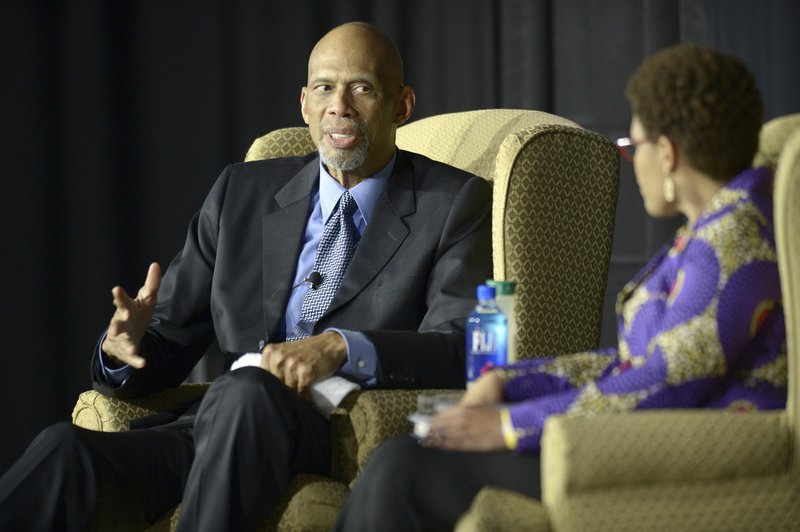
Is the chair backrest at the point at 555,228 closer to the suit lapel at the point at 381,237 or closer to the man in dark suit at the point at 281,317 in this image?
the man in dark suit at the point at 281,317

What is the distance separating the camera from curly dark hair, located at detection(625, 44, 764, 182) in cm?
177

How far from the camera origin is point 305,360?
7.15 feet

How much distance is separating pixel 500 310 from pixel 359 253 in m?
0.41

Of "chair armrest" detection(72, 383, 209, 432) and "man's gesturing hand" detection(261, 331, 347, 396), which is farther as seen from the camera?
"chair armrest" detection(72, 383, 209, 432)

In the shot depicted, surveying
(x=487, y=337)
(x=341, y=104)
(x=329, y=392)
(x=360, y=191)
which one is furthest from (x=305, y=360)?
(x=341, y=104)

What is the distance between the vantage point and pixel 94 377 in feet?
8.05

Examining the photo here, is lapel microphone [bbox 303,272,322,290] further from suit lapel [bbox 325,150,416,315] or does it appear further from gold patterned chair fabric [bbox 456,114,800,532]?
gold patterned chair fabric [bbox 456,114,800,532]

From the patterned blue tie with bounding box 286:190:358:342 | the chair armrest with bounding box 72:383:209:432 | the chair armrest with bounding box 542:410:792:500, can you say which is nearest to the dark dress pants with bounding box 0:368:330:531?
the chair armrest with bounding box 72:383:209:432

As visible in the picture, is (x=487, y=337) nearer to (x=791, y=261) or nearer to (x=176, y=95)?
(x=791, y=261)

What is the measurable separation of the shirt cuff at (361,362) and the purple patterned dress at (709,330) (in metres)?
0.46

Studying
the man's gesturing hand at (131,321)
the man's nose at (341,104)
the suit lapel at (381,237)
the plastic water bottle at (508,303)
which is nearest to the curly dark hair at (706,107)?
the plastic water bottle at (508,303)

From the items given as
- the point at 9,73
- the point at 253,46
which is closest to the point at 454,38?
the point at 253,46

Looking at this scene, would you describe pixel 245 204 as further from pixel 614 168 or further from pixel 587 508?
pixel 587 508

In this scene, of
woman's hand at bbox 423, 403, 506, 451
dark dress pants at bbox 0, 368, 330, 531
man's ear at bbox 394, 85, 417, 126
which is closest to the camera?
woman's hand at bbox 423, 403, 506, 451
